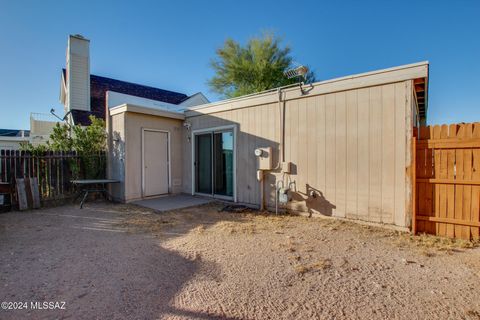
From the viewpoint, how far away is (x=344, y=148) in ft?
15.0

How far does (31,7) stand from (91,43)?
3861 mm

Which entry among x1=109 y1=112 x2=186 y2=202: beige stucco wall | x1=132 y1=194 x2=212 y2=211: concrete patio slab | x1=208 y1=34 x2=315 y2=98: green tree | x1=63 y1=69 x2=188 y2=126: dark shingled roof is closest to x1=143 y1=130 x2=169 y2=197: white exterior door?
x1=109 y1=112 x2=186 y2=202: beige stucco wall

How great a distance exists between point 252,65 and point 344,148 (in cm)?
1061

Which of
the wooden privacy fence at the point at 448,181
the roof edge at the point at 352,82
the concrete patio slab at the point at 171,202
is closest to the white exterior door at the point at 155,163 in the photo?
the concrete patio slab at the point at 171,202

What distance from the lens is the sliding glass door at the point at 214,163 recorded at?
649cm

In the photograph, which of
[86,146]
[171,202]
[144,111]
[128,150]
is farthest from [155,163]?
[86,146]

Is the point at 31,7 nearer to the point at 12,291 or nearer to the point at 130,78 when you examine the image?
the point at 130,78

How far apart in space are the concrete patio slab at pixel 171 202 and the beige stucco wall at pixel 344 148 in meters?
1.50

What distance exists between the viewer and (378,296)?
2.13m

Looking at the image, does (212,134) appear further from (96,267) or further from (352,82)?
(96,267)

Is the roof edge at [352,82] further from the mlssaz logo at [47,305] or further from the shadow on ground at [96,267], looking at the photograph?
the mlssaz logo at [47,305]

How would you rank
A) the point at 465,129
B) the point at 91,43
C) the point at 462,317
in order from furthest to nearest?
the point at 91,43, the point at 465,129, the point at 462,317

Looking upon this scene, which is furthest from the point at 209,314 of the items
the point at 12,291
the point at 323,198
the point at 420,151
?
the point at 420,151

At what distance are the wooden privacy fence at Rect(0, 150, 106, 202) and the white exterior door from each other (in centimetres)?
149
